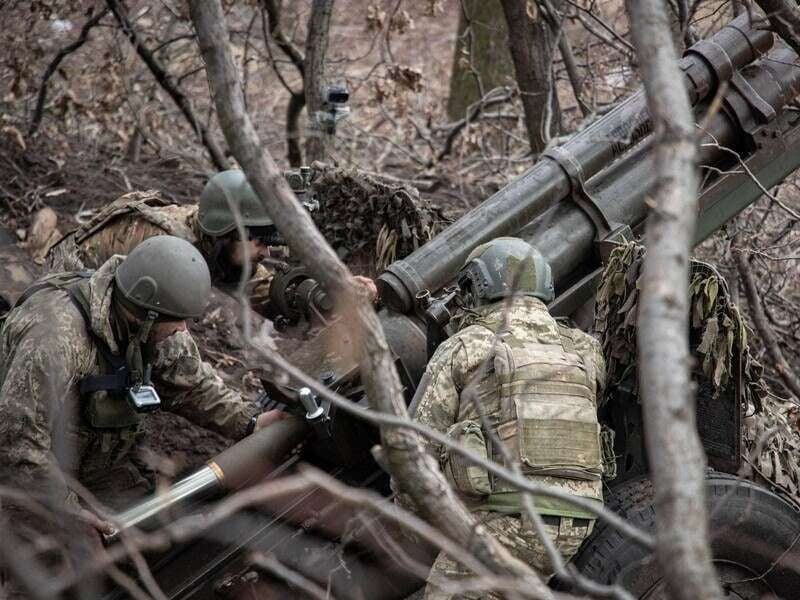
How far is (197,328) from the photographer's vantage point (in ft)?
22.8

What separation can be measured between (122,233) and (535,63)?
312cm

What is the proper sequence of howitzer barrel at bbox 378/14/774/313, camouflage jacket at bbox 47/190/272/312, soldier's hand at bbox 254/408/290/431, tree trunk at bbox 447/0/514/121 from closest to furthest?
soldier's hand at bbox 254/408/290/431 < howitzer barrel at bbox 378/14/774/313 < camouflage jacket at bbox 47/190/272/312 < tree trunk at bbox 447/0/514/121

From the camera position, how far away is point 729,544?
4.57 m

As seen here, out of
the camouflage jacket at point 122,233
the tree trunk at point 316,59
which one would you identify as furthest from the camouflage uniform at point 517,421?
the tree trunk at point 316,59

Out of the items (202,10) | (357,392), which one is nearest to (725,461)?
(357,392)

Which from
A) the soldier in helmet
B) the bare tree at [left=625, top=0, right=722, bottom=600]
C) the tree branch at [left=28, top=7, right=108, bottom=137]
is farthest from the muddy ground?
the bare tree at [left=625, top=0, right=722, bottom=600]

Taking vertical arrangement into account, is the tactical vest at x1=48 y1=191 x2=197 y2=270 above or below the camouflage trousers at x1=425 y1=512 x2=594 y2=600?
above

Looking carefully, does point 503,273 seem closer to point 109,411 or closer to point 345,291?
point 109,411

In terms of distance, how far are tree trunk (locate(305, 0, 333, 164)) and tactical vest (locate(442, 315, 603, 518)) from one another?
146 inches

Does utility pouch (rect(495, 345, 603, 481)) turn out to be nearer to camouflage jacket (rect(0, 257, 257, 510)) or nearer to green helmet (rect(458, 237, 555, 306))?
green helmet (rect(458, 237, 555, 306))

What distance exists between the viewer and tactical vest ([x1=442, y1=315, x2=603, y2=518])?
4.00m

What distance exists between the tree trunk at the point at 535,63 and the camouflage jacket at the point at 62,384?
3318 millimetres

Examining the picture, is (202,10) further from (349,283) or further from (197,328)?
Result: (197,328)

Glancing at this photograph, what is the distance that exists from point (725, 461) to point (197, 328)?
3439 millimetres
